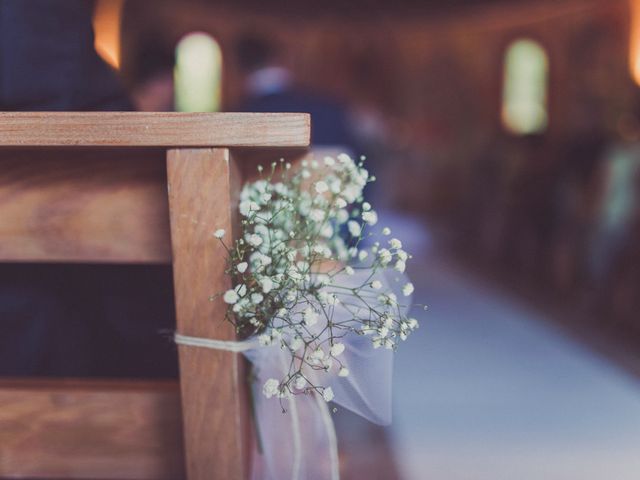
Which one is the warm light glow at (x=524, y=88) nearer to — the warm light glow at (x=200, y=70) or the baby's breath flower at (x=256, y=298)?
the warm light glow at (x=200, y=70)

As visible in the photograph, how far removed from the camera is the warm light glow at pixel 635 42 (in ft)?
19.9

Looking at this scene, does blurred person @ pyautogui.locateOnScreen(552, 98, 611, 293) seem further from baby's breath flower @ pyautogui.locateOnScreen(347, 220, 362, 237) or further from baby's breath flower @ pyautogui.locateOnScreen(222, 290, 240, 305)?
baby's breath flower @ pyautogui.locateOnScreen(222, 290, 240, 305)

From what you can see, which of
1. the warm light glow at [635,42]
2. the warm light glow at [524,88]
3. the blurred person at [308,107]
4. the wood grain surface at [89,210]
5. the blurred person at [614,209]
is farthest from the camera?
the warm light glow at [524,88]

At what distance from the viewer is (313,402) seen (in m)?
1.01

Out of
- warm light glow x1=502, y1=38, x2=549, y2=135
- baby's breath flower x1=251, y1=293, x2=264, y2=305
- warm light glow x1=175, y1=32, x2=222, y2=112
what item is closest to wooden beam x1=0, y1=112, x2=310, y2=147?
baby's breath flower x1=251, y1=293, x2=264, y2=305

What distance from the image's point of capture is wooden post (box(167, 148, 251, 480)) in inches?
31.4

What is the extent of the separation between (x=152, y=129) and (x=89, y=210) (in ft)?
0.59

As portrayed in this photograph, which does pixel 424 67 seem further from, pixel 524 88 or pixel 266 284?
pixel 266 284

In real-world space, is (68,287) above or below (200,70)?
below

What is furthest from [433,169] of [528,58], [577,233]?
[577,233]

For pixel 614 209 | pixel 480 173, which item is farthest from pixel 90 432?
pixel 480 173

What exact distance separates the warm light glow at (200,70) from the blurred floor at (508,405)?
5.31 meters

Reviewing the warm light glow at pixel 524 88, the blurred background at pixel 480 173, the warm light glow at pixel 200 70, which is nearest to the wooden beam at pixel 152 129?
the blurred background at pixel 480 173

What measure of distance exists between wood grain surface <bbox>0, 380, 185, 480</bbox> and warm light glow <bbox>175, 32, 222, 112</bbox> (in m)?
6.70
